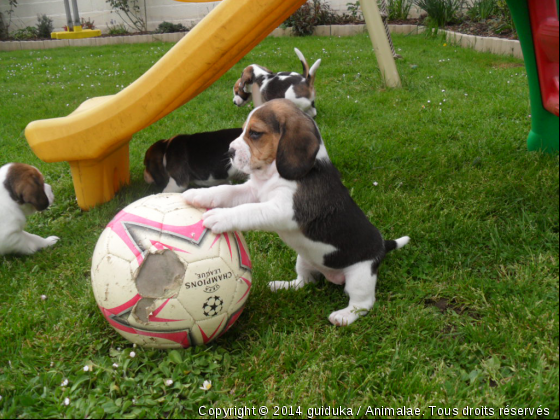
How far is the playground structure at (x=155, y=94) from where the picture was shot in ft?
11.1

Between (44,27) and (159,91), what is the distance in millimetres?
18517

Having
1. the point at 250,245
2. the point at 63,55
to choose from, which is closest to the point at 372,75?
the point at 250,245

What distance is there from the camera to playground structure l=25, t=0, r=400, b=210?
11.1 ft

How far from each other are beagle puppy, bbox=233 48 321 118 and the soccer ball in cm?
400

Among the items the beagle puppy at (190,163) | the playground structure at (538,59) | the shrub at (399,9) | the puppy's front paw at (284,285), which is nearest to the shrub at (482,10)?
the shrub at (399,9)

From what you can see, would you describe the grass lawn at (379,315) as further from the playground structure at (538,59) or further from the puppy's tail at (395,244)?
the playground structure at (538,59)

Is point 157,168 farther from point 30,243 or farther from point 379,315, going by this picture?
point 379,315

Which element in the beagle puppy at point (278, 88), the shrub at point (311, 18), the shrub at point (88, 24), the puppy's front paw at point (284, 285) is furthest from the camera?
the shrub at point (88, 24)

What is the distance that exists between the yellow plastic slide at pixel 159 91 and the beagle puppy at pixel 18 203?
31cm

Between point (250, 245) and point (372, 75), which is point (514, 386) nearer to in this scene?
point (250, 245)

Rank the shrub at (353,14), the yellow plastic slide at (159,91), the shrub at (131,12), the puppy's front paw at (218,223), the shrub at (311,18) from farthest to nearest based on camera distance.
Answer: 1. the shrub at (131,12)
2. the shrub at (353,14)
3. the shrub at (311,18)
4. the yellow plastic slide at (159,91)
5. the puppy's front paw at (218,223)

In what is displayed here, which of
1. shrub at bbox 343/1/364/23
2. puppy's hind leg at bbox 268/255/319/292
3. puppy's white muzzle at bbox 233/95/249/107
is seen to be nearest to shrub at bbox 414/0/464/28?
shrub at bbox 343/1/364/23

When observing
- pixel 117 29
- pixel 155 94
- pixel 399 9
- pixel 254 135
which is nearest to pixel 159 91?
pixel 155 94

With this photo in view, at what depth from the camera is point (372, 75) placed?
8.28 meters
